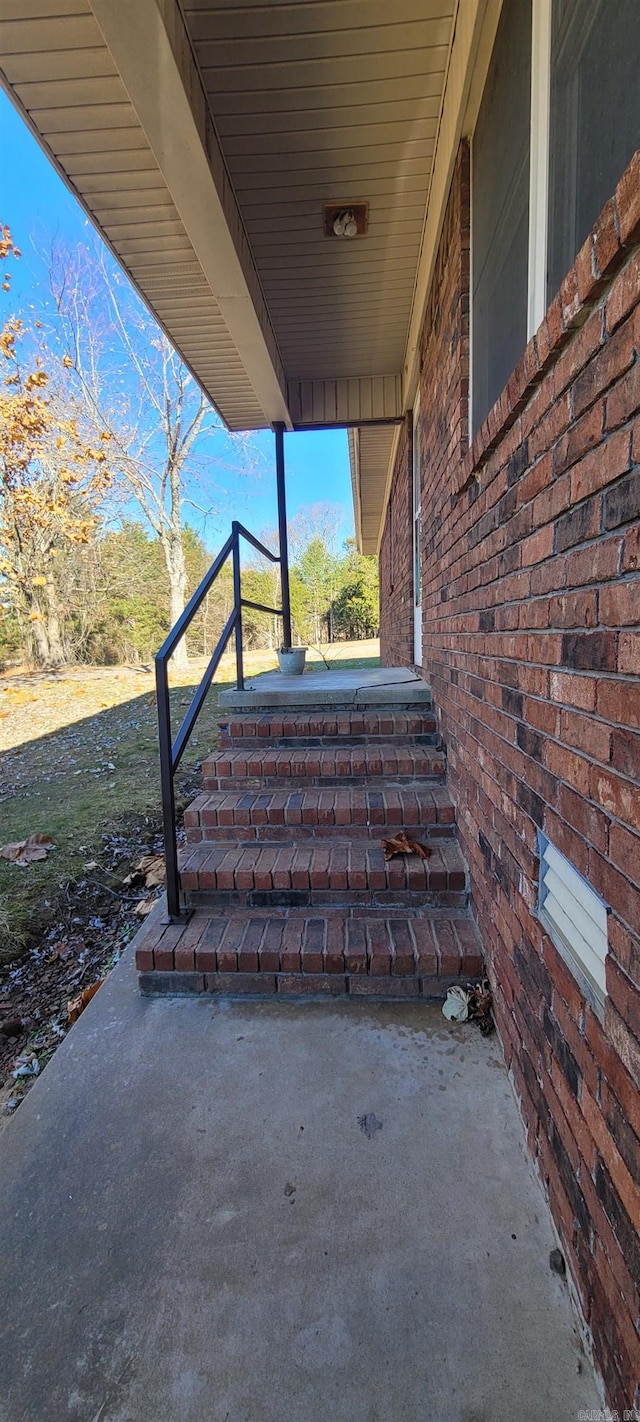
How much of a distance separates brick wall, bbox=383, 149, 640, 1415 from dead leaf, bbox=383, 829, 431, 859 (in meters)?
0.41

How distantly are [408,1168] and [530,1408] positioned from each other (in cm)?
40

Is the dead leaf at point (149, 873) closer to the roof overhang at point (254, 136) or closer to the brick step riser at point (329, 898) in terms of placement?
the brick step riser at point (329, 898)

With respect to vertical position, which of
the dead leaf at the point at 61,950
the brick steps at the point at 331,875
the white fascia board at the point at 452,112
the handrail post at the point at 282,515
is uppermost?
the white fascia board at the point at 452,112

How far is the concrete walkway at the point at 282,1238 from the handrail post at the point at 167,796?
477mm

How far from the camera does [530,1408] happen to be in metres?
0.87

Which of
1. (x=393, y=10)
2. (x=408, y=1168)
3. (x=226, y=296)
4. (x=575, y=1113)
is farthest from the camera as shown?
(x=226, y=296)

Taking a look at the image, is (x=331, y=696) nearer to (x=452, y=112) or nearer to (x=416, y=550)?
(x=416, y=550)

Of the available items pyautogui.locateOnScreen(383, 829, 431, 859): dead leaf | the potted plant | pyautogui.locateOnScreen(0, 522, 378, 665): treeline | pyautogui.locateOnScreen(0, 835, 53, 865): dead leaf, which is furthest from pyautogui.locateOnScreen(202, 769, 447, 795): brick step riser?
pyautogui.locateOnScreen(0, 522, 378, 665): treeline

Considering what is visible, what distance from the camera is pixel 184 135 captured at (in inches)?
70.2

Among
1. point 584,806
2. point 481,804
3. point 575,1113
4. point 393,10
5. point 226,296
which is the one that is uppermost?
point 393,10

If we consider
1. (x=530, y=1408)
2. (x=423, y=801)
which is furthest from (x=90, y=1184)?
(x=423, y=801)

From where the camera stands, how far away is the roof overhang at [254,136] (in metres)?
1.63

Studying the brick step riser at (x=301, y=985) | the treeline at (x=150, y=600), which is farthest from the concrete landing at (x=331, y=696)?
the treeline at (x=150, y=600)

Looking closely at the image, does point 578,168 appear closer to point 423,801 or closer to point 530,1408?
point 423,801
